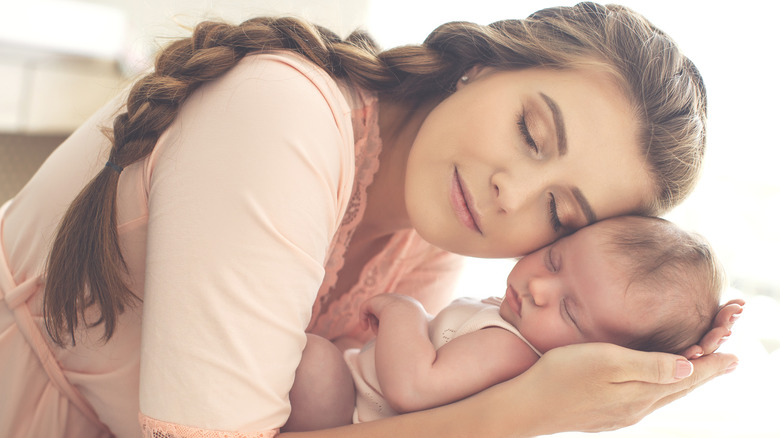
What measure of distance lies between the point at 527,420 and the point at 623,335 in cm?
25

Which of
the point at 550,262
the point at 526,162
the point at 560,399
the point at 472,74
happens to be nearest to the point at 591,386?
the point at 560,399

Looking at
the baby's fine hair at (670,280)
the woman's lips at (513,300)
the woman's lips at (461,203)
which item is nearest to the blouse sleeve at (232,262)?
the woman's lips at (461,203)

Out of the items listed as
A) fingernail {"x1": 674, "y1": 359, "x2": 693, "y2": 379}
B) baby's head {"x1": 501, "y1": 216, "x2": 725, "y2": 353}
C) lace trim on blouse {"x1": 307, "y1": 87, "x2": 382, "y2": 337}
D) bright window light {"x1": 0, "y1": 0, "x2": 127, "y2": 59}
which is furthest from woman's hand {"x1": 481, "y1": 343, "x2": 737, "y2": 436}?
bright window light {"x1": 0, "y1": 0, "x2": 127, "y2": 59}

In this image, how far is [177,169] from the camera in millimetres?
958

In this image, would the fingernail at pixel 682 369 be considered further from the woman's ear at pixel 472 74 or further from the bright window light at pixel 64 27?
the bright window light at pixel 64 27

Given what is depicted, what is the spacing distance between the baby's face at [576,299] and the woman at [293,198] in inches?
2.0

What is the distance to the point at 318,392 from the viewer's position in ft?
3.68

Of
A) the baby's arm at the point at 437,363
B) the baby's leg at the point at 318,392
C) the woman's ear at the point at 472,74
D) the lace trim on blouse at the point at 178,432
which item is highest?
the woman's ear at the point at 472,74

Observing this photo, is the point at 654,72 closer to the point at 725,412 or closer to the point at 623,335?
the point at 623,335

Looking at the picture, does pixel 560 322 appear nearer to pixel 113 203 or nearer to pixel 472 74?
pixel 472 74

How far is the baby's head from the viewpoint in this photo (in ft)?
3.61

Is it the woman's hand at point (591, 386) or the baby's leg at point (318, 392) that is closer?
the woman's hand at point (591, 386)

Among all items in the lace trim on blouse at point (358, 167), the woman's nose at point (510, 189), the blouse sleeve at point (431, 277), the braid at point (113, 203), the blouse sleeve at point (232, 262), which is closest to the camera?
the blouse sleeve at point (232, 262)

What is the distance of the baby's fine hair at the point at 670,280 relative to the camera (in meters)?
1.10
